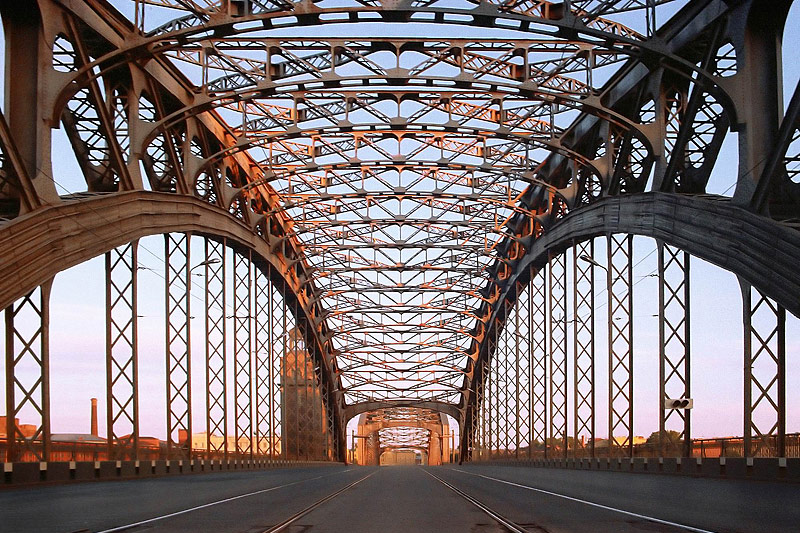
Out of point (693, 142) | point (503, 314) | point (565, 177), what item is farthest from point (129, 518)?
point (503, 314)

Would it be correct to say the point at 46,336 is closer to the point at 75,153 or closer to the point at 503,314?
the point at 75,153

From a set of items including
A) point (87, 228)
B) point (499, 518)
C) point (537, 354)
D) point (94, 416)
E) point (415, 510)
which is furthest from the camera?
point (94, 416)

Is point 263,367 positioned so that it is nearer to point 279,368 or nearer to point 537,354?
point 279,368

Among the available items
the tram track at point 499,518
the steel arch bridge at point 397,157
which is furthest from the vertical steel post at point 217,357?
the tram track at point 499,518

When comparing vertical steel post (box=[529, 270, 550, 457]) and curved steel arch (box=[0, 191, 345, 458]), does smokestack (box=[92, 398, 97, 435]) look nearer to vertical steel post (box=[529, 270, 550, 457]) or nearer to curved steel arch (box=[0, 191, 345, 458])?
vertical steel post (box=[529, 270, 550, 457])

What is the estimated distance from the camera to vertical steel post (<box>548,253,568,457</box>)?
46.5 meters

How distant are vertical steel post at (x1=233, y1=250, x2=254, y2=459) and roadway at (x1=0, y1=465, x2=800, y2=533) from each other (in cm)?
2221

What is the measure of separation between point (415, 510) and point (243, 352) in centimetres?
3518

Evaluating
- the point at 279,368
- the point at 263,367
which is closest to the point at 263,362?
the point at 263,367

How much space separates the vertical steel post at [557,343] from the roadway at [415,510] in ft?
79.6

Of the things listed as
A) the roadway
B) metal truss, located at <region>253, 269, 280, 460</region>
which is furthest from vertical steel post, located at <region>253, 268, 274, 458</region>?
the roadway

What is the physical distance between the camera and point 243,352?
5034 cm

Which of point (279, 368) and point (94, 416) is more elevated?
point (279, 368)

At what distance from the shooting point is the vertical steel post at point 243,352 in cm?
4472
